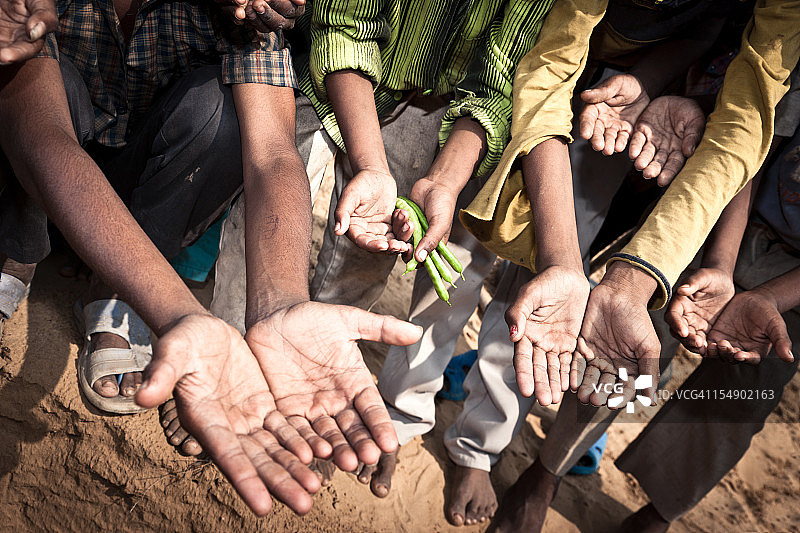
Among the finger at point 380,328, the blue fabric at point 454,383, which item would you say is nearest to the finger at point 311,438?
the finger at point 380,328

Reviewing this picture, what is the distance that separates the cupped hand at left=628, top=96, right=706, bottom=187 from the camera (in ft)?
5.56

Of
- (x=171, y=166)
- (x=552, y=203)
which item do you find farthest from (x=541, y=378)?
(x=171, y=166)

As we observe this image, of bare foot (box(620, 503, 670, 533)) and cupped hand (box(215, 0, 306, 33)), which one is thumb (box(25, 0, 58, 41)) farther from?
bare foot (box(620, 503, 670, 533))

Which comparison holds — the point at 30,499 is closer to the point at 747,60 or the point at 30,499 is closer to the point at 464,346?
the point at 464,346

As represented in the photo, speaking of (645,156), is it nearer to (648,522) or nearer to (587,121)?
(587,121)

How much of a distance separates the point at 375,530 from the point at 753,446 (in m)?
2.57

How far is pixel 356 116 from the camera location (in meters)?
1.63

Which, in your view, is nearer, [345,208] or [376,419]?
[376,419]

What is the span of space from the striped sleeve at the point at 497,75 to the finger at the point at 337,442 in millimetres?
914

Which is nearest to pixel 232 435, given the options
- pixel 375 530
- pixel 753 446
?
pixel 375 530

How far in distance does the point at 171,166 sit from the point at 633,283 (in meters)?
1.31

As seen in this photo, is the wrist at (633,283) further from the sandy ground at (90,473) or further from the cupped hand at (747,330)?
the sandy ground at (90,473)

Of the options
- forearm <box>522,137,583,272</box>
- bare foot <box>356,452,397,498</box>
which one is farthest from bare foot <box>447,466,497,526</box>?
forearm <box>522,137,583,272</box>

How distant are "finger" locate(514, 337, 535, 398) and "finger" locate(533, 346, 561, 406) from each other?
0.5 inches
